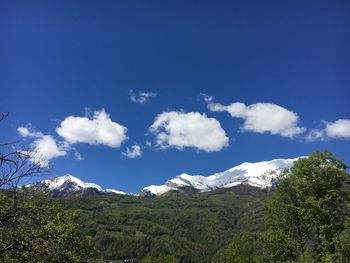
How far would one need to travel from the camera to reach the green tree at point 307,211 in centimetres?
4206

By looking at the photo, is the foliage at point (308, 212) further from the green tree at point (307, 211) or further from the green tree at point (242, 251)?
the green tree at point (242, 251)

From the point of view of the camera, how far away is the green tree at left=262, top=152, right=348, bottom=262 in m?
42.1

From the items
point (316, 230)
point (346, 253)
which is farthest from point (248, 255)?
point (346, 253)

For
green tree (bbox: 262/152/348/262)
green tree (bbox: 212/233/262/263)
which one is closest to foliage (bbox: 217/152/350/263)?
green tree (bbox: 262/152/348/262)

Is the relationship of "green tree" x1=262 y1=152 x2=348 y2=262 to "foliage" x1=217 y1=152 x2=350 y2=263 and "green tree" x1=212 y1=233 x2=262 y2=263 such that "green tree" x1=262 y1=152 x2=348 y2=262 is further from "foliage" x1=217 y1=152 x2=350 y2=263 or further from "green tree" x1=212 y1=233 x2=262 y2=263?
"green tree" x1=212 y1=233 x2=262 y2=263

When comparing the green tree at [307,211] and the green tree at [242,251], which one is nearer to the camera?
the green tree at [307,211]

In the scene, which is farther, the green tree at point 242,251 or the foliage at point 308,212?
the green tree at point 242,251

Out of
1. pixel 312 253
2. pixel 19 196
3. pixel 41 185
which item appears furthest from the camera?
pixel 312 253

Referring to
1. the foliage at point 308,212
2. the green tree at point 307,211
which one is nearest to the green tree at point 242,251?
the foliage at point 308,212

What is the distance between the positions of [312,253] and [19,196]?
37321 mm

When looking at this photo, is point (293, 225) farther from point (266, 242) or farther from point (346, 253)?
point (346, 253)

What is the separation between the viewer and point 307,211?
139 ft

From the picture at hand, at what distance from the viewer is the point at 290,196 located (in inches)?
1880

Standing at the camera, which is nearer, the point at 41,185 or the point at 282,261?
the point at 41,185
